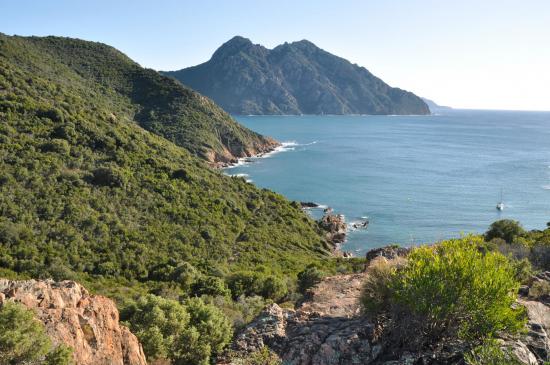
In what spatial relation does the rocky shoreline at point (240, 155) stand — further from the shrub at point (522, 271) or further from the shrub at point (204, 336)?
the shrub at point (204, 336)

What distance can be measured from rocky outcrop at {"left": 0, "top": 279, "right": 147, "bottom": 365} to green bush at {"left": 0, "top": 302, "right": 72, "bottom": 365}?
66cm

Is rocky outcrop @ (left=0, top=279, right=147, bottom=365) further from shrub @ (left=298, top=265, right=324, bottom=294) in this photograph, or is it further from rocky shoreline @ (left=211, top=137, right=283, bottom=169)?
rocky shoreline @ (left=211, top=137, right=283, bottom=169)

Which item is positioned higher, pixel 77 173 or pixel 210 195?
pixel 77 173

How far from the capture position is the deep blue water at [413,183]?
68.5 meters

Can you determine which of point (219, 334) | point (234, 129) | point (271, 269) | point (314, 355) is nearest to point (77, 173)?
point (271, 269)

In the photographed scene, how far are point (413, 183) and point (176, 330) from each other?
88.0m

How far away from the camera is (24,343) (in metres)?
10.6

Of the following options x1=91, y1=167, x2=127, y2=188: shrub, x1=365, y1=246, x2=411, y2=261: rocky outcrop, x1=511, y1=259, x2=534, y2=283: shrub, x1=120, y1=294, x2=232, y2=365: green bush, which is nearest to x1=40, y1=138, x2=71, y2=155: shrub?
x1=91, y1=167, x2=127, y2=188: shrub

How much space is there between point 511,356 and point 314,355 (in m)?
5.91

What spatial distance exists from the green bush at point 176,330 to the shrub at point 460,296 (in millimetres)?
7077

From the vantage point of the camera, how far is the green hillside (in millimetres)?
34062

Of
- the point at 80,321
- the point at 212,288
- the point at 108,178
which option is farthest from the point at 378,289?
the point at 108,178

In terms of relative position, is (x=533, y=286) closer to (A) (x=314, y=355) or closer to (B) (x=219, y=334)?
(A) (x=314, y=355)

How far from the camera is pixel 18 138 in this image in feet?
145
